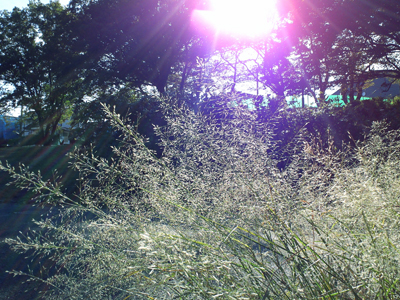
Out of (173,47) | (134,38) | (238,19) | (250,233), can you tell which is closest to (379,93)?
(238,19)

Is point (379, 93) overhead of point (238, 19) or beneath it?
beneath

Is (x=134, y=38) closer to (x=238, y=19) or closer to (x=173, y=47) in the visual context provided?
(x=173, y=47)

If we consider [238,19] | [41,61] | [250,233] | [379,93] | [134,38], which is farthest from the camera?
[379,93]

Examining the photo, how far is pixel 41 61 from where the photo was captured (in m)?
18.5

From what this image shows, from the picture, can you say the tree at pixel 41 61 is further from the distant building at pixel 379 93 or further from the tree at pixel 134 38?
the distant building at pixel 379 93

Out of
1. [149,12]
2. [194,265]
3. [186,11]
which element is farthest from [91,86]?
[194,265]

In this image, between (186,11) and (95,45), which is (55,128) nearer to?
(95,45)

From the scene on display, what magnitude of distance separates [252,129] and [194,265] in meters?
0.98

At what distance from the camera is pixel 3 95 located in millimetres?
23062

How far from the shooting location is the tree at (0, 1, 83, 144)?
16.8m

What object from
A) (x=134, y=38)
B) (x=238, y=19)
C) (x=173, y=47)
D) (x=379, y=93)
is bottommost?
(x=379, y=93)

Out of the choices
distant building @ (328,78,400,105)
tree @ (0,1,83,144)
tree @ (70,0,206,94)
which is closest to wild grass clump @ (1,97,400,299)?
distant building @ (328,78,400,105)

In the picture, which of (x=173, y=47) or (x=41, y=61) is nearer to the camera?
(x=173, y=47)

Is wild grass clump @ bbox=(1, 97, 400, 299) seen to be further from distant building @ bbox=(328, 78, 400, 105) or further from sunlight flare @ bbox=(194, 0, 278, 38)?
sunlight flare @ bbox=(194, 0, 278, 38)
